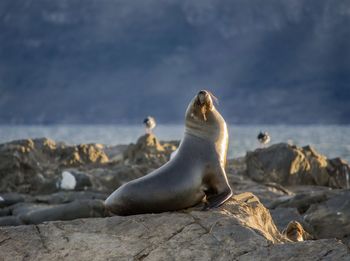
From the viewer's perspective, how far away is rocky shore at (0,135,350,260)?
4801mm

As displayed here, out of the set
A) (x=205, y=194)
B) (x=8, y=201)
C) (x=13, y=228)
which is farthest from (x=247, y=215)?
(x=8, y=201)

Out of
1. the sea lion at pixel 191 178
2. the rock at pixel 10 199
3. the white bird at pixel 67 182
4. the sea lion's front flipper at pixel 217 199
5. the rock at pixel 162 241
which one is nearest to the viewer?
the rock at pixel 162 241

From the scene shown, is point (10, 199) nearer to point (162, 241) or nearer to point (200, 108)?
point (200, 108)

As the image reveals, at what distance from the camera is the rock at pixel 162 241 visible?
15.0ft

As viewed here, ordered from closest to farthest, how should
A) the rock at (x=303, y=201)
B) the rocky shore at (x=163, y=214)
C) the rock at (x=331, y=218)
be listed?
the rocky shore at (x=163, y=214) < the rock at (x=331, y=218) < the rock at (x=303, y=201)

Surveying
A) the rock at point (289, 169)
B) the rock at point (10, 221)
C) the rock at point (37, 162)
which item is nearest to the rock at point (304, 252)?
the rock at point (10, 221)

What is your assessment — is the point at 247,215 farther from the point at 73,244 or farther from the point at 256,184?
the point at 256,184

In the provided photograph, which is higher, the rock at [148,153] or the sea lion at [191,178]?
the sea lion at [191,178]

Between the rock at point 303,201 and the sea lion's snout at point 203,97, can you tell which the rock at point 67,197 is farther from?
the sea lion's snout at point 203,97

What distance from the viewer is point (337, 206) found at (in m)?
9.77

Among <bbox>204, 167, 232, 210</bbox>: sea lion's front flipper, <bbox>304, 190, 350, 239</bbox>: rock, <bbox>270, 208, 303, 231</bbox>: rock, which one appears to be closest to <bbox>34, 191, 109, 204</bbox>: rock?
<bbox>270, 208, 303, 231</bbox>: rock

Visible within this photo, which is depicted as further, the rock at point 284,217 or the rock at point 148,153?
the rock at point 148,153

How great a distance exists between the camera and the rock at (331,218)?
8.91 metres

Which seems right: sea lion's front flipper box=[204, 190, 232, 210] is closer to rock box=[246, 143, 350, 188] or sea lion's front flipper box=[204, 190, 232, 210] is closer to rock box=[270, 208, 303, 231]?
rock box=[270, 208, 303, 231]
